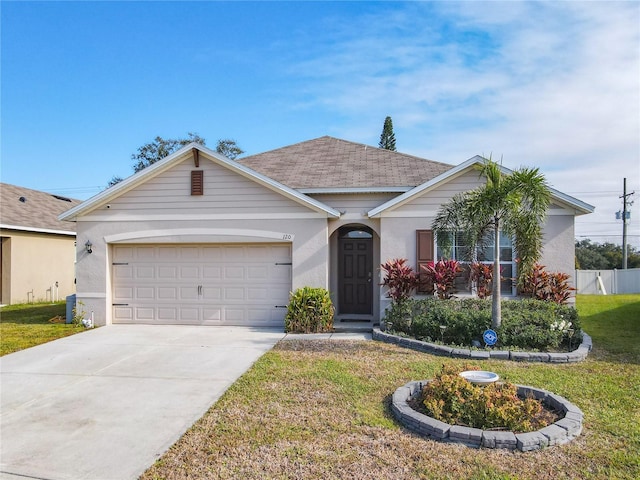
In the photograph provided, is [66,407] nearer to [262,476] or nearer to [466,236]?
[262,476]

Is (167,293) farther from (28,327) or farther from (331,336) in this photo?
(331,336)

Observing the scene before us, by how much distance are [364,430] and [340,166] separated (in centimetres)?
980

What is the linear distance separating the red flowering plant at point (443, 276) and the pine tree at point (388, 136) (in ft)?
61.6

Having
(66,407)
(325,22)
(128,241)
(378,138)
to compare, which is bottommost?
(66,407)

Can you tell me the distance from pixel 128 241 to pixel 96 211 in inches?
48.8

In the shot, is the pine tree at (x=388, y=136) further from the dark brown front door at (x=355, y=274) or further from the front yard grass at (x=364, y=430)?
the front yard grass at (x=364, y=430)

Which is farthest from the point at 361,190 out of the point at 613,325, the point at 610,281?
the point at 610,281

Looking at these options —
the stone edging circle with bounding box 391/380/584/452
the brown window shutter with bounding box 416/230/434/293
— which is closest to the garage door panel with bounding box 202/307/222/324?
the brown window shutter with bounding box 416/230/434/293

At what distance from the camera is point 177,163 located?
38.9 ft

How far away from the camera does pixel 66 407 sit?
19.3 ft

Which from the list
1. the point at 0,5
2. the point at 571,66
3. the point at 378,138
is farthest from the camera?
the point at 378,138

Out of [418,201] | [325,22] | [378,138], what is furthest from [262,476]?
[378,138]

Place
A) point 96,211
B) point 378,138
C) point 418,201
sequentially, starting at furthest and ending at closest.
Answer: point 378,138 → point 96,211 → point 418,201

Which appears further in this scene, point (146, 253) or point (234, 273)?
point (146, 253)
